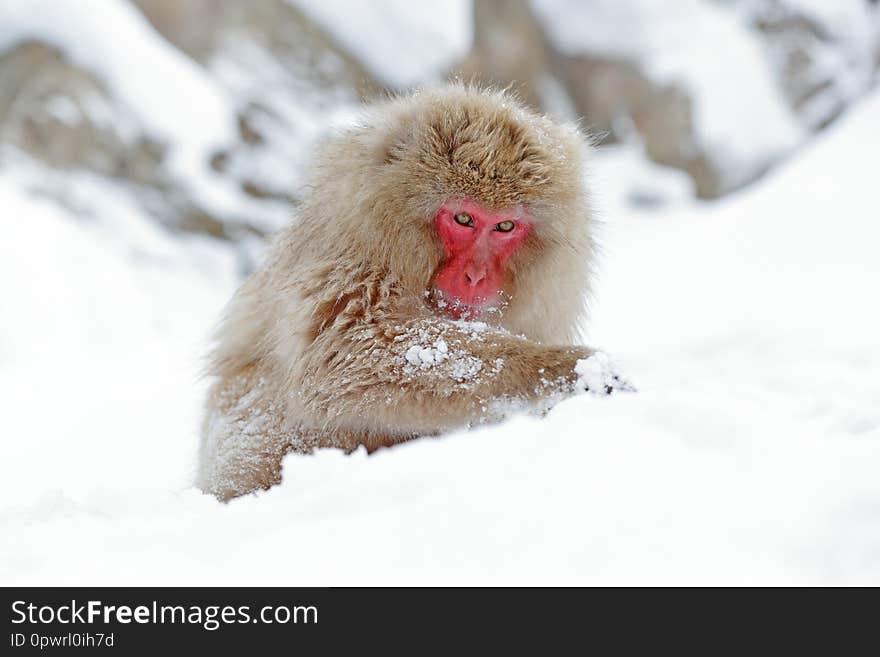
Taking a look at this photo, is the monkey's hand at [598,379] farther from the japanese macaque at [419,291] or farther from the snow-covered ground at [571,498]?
the snow-covered ground at [571,498]

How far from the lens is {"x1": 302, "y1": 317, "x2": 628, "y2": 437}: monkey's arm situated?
2293 millimetres

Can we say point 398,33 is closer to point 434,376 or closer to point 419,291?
point 419,291

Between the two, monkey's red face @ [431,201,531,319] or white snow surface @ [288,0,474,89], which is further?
white snow surface @ [288,0,474,89]

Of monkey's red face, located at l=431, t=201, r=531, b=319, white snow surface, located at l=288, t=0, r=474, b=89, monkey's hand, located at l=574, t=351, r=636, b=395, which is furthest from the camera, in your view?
white snow surface, located at l=288, t=0, r=474, b=89

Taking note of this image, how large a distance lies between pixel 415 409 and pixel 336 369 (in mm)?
246

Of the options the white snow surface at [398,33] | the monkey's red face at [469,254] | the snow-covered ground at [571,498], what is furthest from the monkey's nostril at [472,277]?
the white snow surface at [398,33]

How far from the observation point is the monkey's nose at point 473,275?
2.56 meters

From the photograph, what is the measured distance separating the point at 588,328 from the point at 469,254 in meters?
3.70

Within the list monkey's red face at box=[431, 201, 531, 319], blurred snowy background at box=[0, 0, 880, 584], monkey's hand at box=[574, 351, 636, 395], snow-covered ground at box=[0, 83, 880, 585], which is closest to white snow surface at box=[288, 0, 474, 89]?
blurred snowy background at box=[0, 0, 880, 584]

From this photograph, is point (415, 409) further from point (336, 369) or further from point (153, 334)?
point (153, 334)

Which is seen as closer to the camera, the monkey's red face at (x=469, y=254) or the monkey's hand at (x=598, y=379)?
the monkey's hand at (x=598, y=379)

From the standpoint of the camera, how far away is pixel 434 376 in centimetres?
231

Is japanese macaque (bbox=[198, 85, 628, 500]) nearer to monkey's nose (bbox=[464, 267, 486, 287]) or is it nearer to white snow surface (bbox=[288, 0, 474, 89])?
monkey's nose (bbox=[464, 267, 486, 287])
